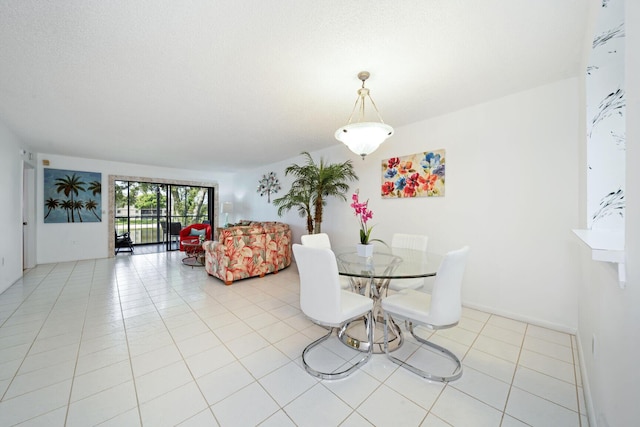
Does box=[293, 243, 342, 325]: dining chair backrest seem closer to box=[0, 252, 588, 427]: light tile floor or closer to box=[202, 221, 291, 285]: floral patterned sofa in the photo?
box=[0, 252, 588, 427]: light tile floor

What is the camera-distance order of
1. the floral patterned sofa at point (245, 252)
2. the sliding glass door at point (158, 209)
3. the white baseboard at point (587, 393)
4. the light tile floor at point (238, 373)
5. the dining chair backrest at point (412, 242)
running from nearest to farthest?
1. the white baseboard at point (587, 393)
2. the light tile floor at point (238, 373)
3. the dining chair backrest at point (412, 242)
4. the floral patterned sofa at point (245, 252)
5. the sliding glass door at point (158, 209)

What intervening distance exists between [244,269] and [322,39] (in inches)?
136

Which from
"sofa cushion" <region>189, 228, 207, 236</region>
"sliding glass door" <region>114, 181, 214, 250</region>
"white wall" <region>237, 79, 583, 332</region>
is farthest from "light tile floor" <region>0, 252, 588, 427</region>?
"sliding glass door" <region>114, 181, 214, 250</region>

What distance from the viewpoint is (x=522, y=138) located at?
251 cm

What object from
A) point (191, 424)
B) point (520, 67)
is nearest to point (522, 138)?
point (520, 67)

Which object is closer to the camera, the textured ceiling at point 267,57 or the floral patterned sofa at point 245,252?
the textured ceiling at point 267,57

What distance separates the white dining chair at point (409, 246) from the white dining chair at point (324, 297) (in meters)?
0.63

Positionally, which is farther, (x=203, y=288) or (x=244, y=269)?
(x=244, y=269)

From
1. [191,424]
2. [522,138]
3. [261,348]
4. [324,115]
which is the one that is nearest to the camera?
[191,424]

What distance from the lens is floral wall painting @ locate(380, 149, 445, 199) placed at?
3.12 metres

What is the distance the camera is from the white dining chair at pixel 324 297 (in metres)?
1.62

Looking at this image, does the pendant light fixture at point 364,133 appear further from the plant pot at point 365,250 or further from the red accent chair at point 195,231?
the red accent chair at point 195,231

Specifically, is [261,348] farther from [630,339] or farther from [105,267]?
[105,267]

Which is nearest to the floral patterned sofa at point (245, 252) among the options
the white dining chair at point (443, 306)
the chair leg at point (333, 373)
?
the chair leg at point (333, 373)
